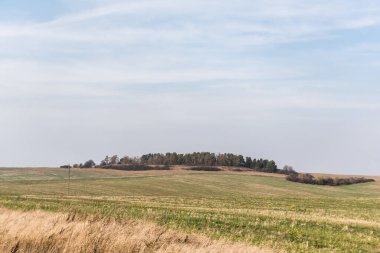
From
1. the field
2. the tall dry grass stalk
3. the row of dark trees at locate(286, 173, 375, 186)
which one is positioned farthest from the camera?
the row of dark trees at locate(286, 173, 375, 186)

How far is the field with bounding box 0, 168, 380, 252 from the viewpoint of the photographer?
1702 centimetres

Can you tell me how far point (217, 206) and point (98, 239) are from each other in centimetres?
2776

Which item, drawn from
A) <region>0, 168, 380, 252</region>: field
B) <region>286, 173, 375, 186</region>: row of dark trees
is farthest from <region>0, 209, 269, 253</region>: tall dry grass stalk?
<region>286, 173, 375, 186</region>: row of dark trees

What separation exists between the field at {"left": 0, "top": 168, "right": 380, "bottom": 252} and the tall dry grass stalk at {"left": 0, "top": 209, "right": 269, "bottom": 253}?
6.4 inches

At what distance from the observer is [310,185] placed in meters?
102

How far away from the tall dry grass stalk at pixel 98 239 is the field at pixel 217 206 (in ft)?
0.53

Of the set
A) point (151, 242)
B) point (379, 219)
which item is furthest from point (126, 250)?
point (379, 219)

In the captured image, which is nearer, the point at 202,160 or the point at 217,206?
the point at 217,206

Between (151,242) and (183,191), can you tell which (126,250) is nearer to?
(151,242)

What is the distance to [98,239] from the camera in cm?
1121

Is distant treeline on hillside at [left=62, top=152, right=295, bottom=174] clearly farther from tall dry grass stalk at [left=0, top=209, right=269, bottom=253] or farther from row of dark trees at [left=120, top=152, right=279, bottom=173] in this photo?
tall dry grass stalk at [left=0, top=209, right=269, bottom=253]

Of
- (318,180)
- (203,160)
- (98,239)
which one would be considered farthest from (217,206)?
(203,160)

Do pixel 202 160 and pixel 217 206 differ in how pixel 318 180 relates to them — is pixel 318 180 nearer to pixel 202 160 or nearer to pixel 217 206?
pixel 202 160

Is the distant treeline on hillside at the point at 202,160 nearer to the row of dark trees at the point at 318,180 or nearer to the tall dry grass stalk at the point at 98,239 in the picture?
the row of dark trees at the point at 318,180
